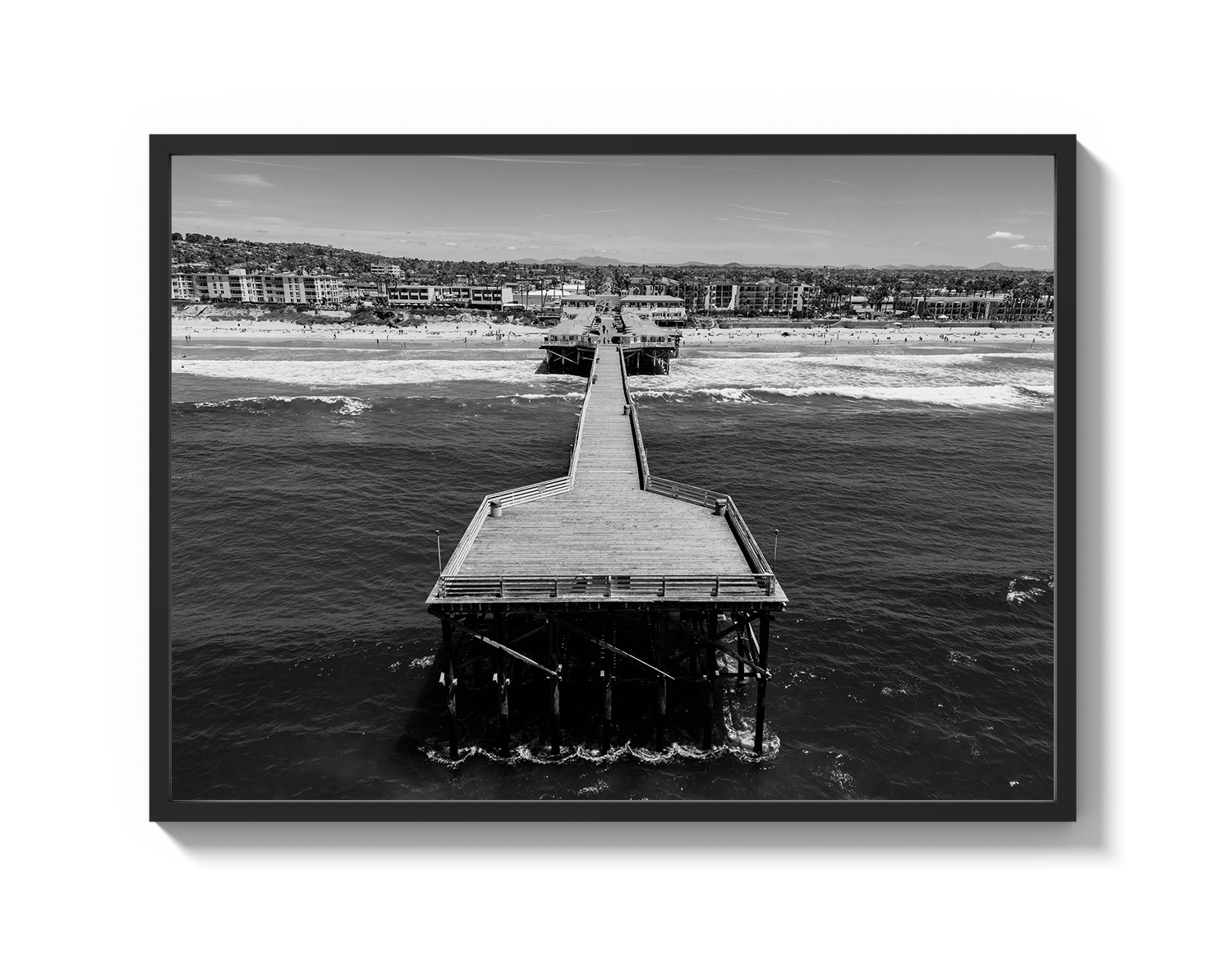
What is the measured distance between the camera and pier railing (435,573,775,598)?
27062mm

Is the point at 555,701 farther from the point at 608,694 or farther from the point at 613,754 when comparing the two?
the point at 613,754

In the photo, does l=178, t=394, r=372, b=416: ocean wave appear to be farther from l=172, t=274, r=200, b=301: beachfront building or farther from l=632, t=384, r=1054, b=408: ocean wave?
l=172, t=274, r=200, b=301: beachfront building

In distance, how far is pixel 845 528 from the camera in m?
50.6

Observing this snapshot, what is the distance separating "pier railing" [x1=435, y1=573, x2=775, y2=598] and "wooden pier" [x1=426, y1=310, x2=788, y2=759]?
46 millimetres

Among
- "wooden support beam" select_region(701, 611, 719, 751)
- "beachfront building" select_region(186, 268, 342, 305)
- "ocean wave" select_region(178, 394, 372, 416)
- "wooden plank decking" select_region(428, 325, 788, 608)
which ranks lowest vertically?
"wooden support beam" select_region(701, 611, 719, 751)

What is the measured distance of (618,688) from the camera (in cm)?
3288

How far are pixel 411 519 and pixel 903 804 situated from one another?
136ft

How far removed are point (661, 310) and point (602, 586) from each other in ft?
530

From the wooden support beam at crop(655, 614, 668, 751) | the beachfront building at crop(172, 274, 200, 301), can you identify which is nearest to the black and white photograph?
the wooden support beam at crop(655, 614, 668, 751)

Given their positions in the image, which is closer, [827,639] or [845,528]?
[827,639]

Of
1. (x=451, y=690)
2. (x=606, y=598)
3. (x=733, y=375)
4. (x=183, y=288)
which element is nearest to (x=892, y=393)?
(x=733, y=375)

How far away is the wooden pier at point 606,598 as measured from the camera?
27.2 m
